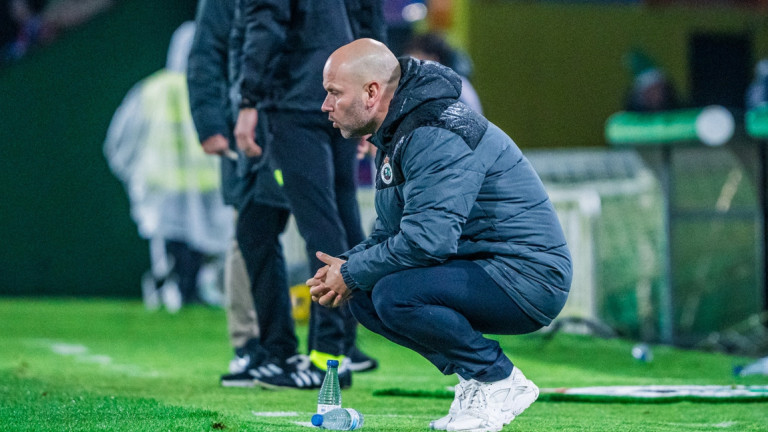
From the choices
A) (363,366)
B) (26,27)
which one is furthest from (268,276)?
(26,27)

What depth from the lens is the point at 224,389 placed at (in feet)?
14.2

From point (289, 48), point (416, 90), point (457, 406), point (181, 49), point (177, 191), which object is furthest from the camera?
point (177, 191)

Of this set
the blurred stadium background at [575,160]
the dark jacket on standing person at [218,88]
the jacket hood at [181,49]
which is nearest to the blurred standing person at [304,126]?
the dark jacket on standing person at [218,88]

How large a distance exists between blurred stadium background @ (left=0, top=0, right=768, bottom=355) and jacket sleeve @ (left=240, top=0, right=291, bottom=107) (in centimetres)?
328

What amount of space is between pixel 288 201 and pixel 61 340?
10.9 ft

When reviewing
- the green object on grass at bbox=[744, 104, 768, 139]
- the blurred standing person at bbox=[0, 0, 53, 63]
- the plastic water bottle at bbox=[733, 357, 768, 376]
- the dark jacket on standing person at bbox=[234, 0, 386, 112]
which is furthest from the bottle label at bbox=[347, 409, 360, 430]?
the blurred standing person at bbox=[0, 0, 53, 63]

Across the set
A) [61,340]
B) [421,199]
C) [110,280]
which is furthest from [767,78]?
[110,280]

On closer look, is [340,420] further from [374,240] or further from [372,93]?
[372,93]

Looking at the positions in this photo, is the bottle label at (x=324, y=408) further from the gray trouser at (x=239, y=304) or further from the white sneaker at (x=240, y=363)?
the gray trouser at (x=239, y=304)

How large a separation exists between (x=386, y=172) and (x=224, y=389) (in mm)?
1569

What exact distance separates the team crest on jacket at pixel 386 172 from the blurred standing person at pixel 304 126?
102 cm

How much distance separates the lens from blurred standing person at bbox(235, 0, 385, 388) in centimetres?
415

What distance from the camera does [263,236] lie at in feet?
14.7

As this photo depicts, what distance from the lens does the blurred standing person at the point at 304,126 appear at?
4148mm
